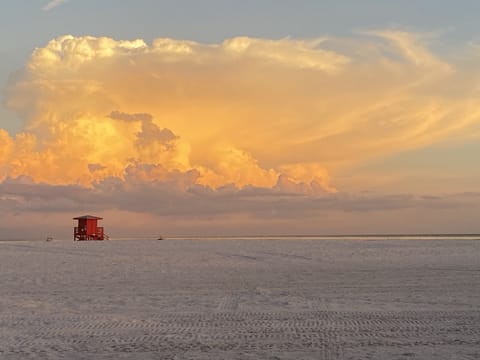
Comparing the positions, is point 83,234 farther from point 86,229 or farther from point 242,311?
point 242,311

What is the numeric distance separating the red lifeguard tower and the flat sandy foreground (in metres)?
27.5

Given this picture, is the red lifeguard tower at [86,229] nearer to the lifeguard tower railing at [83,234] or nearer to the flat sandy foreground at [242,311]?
the lifeguard tower railing at [83,234]

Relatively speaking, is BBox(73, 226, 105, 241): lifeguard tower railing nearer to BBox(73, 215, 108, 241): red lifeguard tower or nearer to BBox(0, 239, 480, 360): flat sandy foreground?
BBox(73, 215, 108, 241): red lifeguard tower

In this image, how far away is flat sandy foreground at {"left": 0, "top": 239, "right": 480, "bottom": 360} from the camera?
8625 millimetres

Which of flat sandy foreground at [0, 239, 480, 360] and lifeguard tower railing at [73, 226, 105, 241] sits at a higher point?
lifeguard tower railing at [73, 226, 105, 241]

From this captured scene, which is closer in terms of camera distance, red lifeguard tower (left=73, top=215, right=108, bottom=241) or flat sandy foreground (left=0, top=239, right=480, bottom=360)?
flat sandy foreground (left=0, top=239, right=480, bottom=360)

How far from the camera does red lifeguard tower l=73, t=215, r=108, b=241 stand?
50031mm

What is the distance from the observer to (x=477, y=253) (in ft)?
92.1

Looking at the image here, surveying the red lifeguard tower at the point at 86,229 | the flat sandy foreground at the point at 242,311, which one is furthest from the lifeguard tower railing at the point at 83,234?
the flat sandy foreground at the point at 242,311

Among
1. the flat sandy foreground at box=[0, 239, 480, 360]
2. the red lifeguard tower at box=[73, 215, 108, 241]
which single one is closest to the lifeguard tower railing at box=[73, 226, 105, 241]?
the red lifeguard tower at box=[73, 215, 108, 241]

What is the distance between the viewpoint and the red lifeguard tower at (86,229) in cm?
5003

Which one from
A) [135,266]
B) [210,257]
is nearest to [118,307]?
[135,266]

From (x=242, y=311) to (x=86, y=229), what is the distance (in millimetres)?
40344

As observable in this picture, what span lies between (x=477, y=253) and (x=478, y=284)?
13.0 m
